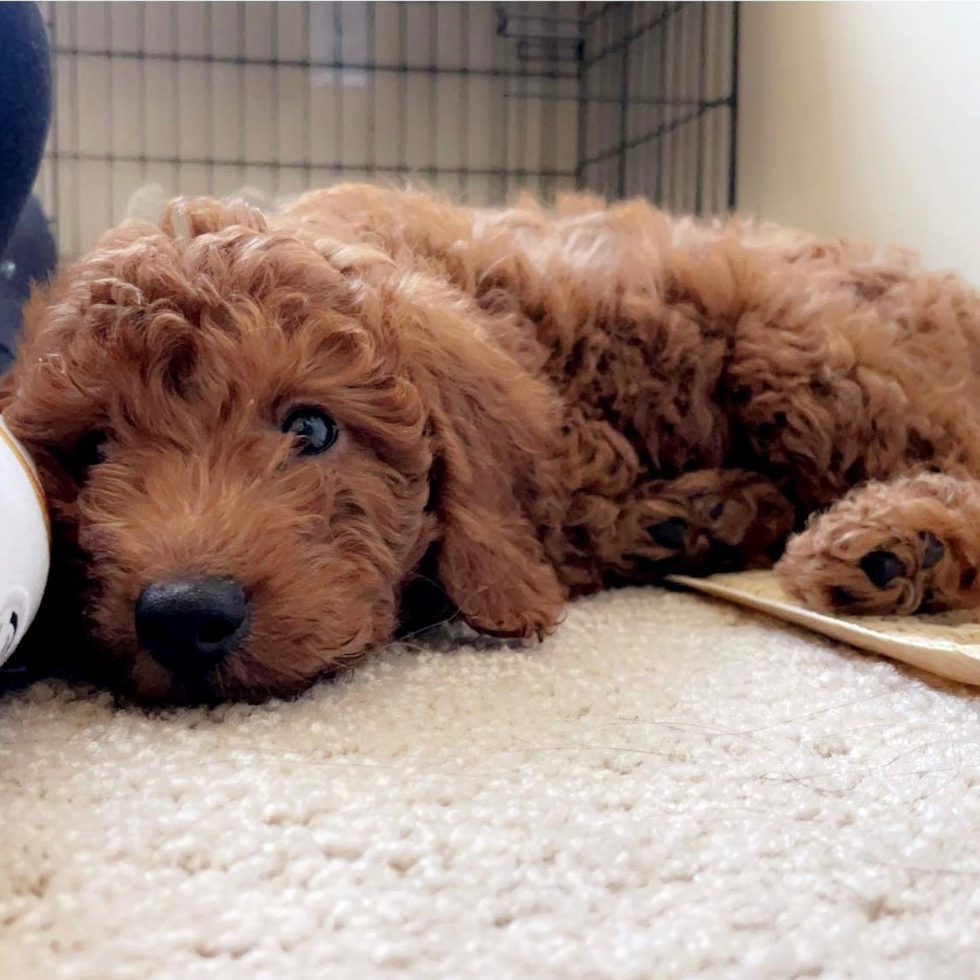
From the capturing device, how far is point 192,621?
1.24 metres

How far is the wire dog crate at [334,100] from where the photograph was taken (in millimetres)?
5191

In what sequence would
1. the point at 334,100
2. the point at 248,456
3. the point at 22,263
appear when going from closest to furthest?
the point at 248,456, the point at 22,263, the point at 334,100

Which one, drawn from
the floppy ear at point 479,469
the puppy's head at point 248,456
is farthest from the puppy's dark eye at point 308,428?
the floppy ear at point 479,469

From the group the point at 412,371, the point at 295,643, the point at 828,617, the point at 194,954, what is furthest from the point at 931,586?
the point at 194,954

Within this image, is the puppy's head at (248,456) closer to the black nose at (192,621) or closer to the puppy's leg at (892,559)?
the black nose at (192,621)

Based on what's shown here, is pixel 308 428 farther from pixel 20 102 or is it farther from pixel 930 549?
pixel 930 549

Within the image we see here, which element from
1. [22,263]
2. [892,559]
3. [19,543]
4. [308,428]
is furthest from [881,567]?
[22,263]

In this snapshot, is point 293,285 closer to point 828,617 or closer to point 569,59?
point 828,617

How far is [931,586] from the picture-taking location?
176cm

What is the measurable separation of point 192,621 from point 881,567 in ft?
3.40

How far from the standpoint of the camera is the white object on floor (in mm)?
1193

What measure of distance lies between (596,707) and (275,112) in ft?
15.0

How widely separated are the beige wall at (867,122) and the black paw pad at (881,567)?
1.34m

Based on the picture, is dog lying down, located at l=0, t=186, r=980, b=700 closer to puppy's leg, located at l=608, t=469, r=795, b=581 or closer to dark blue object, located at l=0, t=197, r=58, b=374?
puppy's leg, located at l=608, t=469, r=795, b=581
